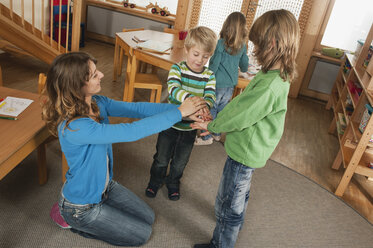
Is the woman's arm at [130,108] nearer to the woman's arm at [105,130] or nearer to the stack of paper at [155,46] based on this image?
the woman's arm at [105,130]

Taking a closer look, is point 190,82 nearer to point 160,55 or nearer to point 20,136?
point 20,136

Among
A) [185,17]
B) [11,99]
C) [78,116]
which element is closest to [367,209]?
[78,116]

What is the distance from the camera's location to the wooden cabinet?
7.39 ft

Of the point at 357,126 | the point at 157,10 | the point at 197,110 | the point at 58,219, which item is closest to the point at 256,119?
the point at 197,110

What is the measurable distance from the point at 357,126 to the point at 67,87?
7.85 feet

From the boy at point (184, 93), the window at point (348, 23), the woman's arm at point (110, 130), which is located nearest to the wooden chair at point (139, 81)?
the boy at point (184, 93)

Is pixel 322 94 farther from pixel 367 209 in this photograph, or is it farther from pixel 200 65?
pixel 200 65

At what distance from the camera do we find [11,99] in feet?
5.39

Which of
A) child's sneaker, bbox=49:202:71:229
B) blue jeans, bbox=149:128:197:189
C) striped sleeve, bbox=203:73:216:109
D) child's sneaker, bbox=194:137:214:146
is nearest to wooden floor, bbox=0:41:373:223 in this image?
child's sneaker, bbox=194:137:214:146

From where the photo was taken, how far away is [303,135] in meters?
3.41

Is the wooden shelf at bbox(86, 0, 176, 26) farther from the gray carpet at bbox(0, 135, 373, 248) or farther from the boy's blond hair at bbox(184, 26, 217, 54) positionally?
the boy's blond hair at bbox(184, 26, 217, 54)

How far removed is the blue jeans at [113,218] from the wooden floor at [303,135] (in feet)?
5.20

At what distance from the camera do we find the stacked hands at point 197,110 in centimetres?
143

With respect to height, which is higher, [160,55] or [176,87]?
[176,87]
